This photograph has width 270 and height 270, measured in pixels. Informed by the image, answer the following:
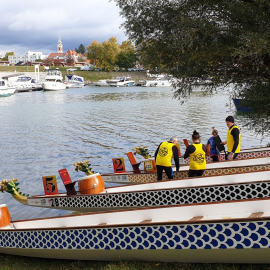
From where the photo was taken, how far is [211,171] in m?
11.6

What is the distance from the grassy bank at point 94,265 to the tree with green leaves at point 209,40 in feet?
22.5

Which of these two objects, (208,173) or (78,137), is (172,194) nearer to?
(208,173)

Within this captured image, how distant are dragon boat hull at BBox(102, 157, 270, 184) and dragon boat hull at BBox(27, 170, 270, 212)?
54.4 inches

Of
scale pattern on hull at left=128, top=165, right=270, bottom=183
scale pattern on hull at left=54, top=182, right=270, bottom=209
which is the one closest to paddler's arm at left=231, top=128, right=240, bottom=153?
scale pattern on hull at left=128, top=165, right=270, bottom=183

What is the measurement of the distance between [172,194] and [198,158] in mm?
1462

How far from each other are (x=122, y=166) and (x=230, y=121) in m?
4.92

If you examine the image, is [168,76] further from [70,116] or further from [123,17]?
[70,116]

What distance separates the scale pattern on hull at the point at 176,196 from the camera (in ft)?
29.7

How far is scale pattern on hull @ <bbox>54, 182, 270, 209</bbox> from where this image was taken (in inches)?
356

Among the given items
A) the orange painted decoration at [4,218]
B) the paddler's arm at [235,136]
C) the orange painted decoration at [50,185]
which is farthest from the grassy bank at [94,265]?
the paddler's arm at [235,136]

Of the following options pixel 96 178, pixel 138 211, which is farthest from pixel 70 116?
pixel 138 211

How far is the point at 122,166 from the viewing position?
1440 centimetres

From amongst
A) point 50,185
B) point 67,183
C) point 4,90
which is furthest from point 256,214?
point 4,90

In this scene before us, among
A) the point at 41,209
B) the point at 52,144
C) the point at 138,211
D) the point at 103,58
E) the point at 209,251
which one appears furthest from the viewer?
the point at 103,58
